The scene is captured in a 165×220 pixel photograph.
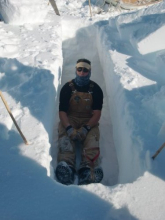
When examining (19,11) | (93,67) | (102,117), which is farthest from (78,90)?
(19,11)

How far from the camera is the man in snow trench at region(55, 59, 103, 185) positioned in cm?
308

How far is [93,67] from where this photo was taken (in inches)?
251

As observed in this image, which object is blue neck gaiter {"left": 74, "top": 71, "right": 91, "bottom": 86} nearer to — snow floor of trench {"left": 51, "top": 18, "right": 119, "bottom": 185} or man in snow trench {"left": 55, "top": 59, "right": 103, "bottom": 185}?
man in snow trench {"left": 55, "top": 59, "right": 103, "bottom": 185}

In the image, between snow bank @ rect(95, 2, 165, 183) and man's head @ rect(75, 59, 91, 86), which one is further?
man's head @ rect(75, 59, 91, 86)

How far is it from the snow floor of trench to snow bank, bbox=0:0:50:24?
3.17 feet

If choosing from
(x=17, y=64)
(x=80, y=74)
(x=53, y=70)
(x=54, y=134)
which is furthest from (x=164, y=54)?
(x=17, y=64)

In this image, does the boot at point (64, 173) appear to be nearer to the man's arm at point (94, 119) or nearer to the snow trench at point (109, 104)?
the snow trench at point (109, 104)

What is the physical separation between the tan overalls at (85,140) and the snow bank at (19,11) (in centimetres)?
377

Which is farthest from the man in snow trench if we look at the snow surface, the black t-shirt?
the snow surface

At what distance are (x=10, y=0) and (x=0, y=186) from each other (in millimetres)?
5871

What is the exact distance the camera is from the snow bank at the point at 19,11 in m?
6.60

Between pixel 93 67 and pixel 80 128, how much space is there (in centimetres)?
311

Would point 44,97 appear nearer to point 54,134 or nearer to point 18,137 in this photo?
point 54,134

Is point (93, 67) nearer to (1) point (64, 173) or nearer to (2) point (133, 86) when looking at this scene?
(2) point (133, 86)
